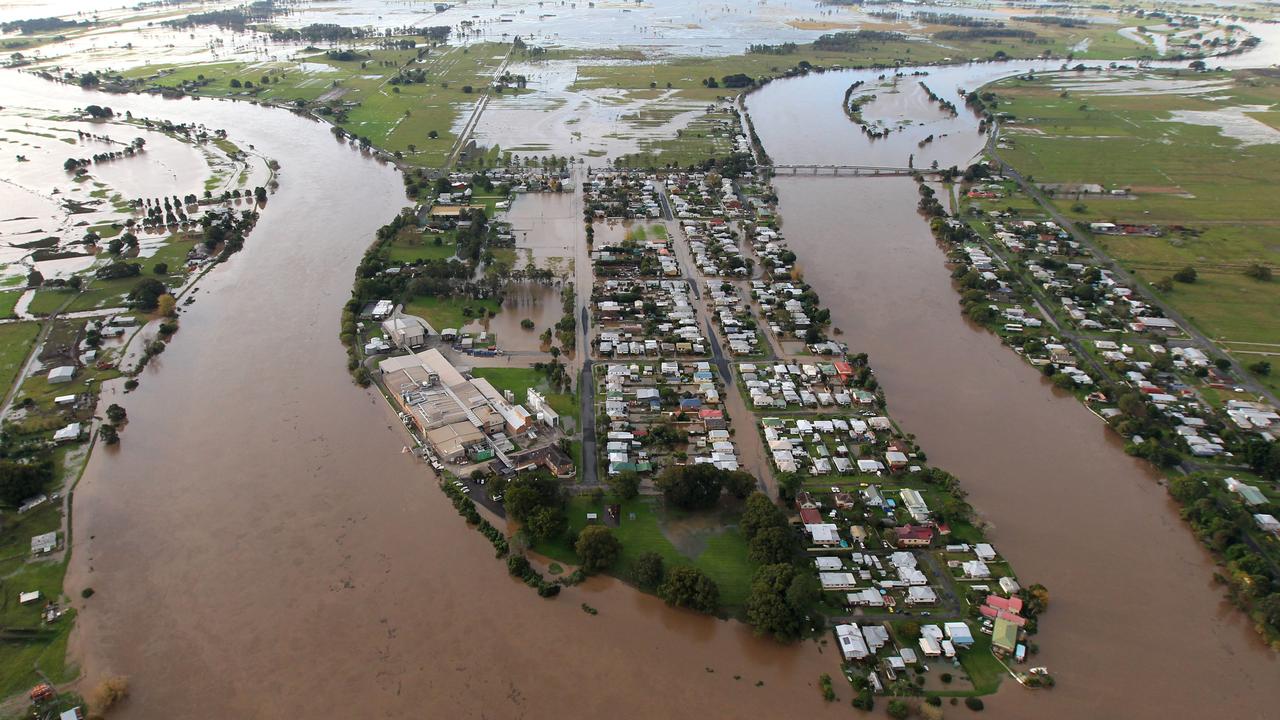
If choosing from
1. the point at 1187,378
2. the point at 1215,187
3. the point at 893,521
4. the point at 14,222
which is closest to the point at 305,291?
the point at 14,222

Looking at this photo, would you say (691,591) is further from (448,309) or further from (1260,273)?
(1260,273)

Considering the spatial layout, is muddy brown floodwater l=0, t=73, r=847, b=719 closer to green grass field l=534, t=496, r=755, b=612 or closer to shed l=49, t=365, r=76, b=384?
green grass field l=534, t=496, r=755, b=612

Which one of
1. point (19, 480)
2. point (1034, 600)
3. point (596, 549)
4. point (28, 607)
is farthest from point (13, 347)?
point (1034, 600)

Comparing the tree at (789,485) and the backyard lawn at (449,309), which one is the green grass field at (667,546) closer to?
the tree at (789,485)

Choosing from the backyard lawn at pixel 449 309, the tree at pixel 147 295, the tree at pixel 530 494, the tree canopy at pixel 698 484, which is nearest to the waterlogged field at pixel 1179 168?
the tree canopy at pixel 698 484

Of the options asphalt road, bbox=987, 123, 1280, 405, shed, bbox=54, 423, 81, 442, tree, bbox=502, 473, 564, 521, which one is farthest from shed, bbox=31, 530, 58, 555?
asphalt road, bbox=987, 123, 1280, 405
